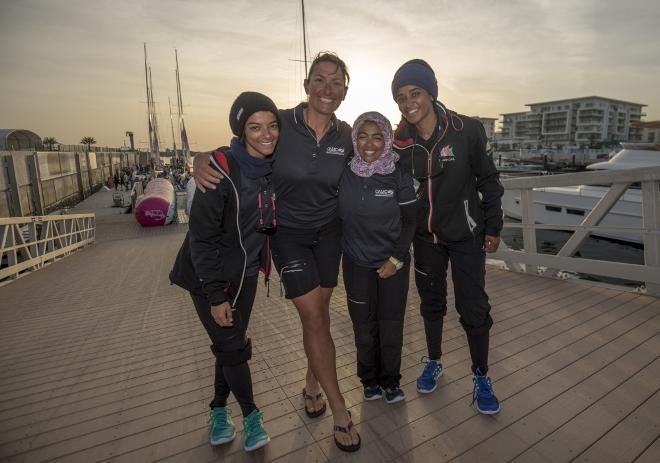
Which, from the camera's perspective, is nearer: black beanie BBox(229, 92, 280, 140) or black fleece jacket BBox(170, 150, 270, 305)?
black fleece jacket BBox(170, 150, 270, 305)

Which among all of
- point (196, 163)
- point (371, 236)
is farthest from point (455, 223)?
point (196, 163)

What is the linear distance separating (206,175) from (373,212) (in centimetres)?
109

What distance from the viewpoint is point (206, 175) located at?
2.11 m

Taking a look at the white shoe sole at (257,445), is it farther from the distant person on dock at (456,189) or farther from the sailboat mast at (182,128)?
the sailboat mast at (182,128)

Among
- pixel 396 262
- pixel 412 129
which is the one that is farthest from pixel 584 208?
pixel 396 262

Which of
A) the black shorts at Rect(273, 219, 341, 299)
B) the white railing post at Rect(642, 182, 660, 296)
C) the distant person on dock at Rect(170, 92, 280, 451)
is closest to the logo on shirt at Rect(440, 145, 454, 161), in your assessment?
the black shorts at Rect(273, 219, 341, 299)

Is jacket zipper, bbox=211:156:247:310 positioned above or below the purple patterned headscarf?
below

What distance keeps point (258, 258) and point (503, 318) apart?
128 inches

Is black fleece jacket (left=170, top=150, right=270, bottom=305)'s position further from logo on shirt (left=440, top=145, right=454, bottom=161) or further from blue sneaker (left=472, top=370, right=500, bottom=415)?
blue sneaker (left=472, top=370, right=500, bottom=415)

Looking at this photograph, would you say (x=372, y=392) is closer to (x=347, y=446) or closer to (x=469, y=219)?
(x=347, y=446)

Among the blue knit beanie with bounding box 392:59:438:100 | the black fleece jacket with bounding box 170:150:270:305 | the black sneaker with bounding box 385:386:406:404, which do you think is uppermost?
the blue knit beanie with bounding box 392:59:438:100

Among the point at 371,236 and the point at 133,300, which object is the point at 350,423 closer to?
the point at 371,236

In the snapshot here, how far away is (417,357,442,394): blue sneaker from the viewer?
2.96 metres

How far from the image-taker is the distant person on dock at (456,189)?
2658 mm
